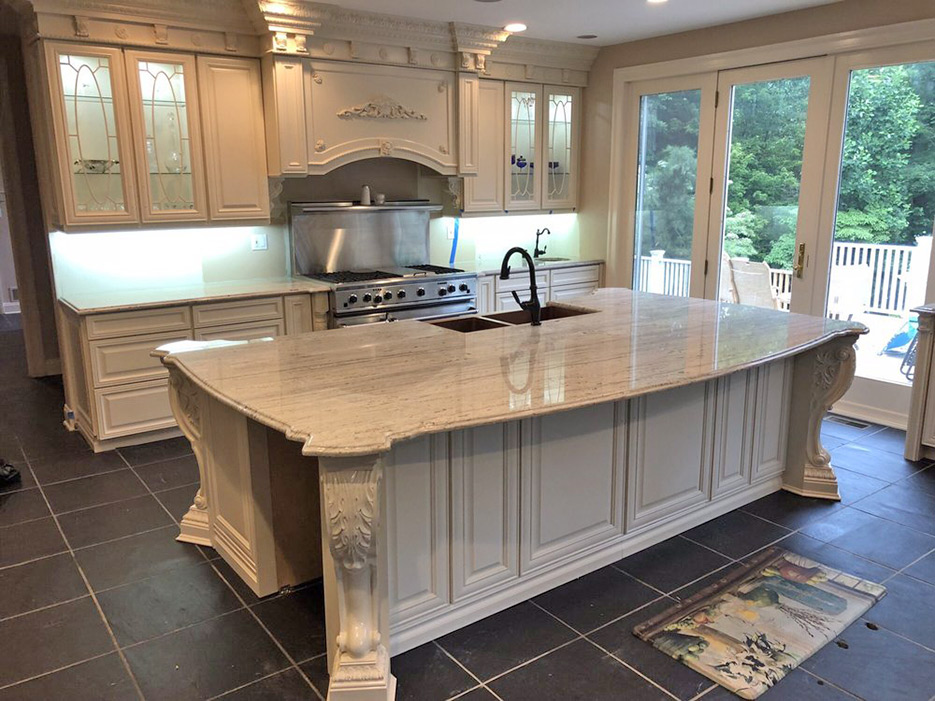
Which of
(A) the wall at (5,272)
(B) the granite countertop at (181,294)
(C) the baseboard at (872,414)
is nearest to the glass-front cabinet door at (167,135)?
(B) the granite countertop at (181,294)

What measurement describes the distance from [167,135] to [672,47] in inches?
145

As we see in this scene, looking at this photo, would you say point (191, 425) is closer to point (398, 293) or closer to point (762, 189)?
point (398, 293)

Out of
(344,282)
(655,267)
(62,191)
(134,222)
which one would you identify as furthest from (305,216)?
(655,267)

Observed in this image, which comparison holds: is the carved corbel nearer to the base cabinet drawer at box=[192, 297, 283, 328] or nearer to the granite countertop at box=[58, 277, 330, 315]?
the granite countertop at box=[58, 277, 330, 315]

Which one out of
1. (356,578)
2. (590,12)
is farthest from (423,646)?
Result: (590,12)

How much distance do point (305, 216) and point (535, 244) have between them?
84.8 inches

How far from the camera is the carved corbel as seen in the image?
13.2 ft

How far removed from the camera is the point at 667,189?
5770mm

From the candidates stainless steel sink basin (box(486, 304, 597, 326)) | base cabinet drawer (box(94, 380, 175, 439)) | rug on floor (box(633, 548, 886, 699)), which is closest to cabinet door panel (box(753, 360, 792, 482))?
rug on floor (box(633, 548, 886, 699))

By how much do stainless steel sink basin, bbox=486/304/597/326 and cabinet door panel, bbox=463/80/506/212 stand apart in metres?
2.02

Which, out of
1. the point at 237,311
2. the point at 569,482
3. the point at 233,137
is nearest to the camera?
the point at 569,482

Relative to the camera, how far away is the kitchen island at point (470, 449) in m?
2.14

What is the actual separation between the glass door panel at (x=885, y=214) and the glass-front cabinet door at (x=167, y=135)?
13.6ft

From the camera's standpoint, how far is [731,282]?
5.44 meters
